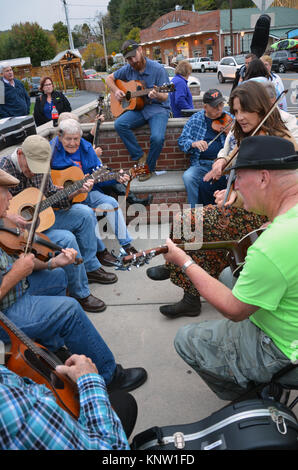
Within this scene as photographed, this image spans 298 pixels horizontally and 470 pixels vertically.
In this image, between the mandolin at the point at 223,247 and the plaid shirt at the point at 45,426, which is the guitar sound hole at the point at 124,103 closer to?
the mandolin at the point at 223,247

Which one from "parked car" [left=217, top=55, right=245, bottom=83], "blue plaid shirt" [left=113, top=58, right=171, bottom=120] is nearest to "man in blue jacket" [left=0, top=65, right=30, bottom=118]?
"blue plaid shirt" [left=113, top=58, right=171, bottom=120]

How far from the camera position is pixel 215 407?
209 cm

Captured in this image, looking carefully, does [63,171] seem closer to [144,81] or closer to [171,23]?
[144,81]

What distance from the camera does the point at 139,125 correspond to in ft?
14.9

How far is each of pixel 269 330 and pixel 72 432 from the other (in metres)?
0.90

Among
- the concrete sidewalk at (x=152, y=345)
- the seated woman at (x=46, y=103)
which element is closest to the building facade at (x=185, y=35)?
the seated woman at (x=46, y=103)

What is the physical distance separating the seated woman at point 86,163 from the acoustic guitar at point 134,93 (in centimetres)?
113

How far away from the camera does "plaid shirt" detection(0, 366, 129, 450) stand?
936 mm

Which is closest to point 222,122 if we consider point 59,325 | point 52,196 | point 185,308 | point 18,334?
point 52,196

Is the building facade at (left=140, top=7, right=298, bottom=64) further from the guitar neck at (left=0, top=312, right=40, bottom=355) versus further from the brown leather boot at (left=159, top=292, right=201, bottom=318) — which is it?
the guitar neck at (left=0, top=312, right=40, bottom=355)

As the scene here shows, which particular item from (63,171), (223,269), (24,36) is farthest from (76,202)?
(24,36)

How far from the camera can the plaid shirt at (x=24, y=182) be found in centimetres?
287

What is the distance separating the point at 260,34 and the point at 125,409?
4.97m

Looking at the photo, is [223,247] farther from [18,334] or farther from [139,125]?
[139,125]
